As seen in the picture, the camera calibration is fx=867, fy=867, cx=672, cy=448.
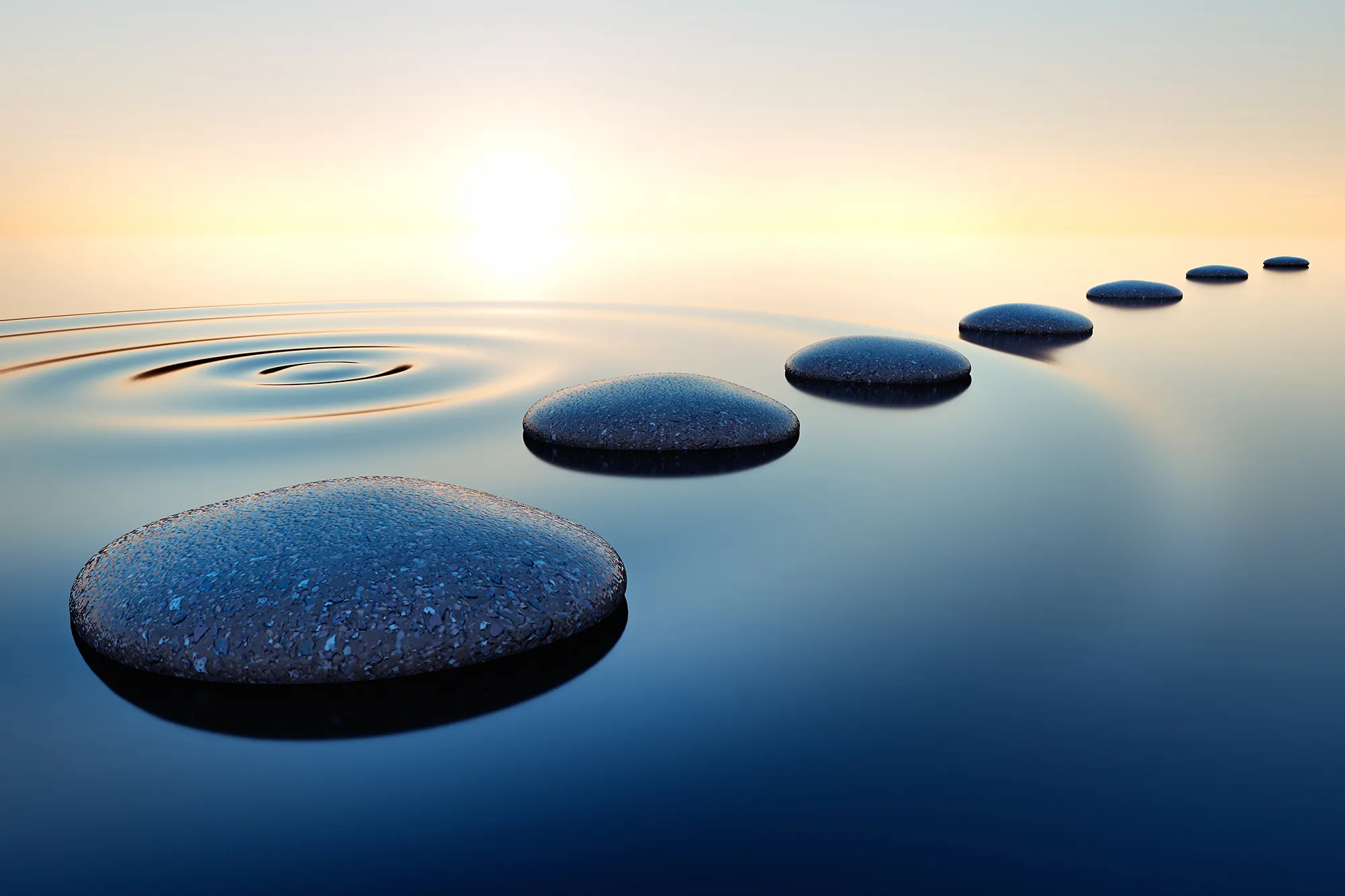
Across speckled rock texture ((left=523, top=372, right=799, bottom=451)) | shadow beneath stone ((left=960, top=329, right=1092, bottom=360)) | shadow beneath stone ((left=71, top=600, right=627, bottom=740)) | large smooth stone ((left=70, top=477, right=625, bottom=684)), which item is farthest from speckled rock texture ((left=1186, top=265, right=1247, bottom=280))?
shadow beneath stone ((left=71, top=600, right=627, bottom=740))

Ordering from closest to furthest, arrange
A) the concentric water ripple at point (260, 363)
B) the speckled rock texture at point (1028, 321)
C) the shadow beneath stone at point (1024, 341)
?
the concentric water ripple at point (260, 363), the shadow beneath stone at point (1024, 341), the speckled rock texture at point (1028, 321)

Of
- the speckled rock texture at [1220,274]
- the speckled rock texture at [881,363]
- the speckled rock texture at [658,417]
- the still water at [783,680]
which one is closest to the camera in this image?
the still water at [783,680]

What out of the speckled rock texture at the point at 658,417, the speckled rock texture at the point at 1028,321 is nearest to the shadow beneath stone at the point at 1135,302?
the speckled rock texture at the point at 1028,321

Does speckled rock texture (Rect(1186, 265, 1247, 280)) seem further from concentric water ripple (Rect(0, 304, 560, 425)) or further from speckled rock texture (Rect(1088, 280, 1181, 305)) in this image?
concentric water ripple (Rect(0, 304, 560, 425))

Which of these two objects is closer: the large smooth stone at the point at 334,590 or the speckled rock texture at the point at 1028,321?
the large smooth stone at the point at 334,590

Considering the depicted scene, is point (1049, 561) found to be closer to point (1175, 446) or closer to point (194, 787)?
point (1175, 446)

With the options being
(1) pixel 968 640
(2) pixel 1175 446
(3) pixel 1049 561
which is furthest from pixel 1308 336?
(1) pixel 968 640

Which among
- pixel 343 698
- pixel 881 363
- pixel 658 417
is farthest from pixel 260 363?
pixel 343 698

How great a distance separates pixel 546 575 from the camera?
192 inches

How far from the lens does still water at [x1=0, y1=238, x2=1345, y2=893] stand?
126 inches

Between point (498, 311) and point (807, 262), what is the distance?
31357 millimetres

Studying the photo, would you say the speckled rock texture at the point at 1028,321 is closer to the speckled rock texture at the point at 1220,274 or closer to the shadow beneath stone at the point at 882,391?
the shadow beneath stone at the point at 882,391

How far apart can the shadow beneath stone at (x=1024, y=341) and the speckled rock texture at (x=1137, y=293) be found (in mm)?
9226

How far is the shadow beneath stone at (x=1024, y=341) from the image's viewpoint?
618 inches
